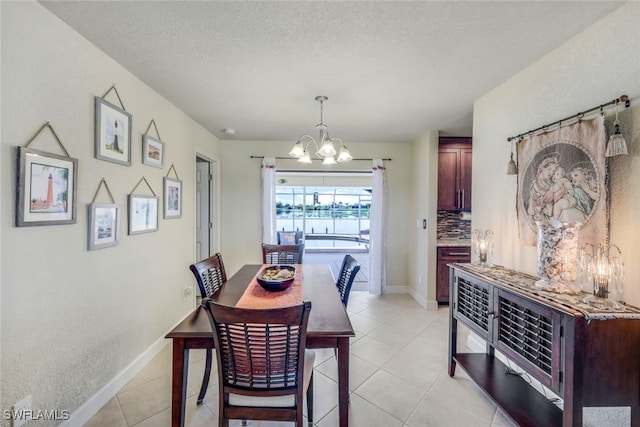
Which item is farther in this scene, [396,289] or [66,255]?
[396,289]

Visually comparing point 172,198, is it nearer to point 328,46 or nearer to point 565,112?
point 328,46

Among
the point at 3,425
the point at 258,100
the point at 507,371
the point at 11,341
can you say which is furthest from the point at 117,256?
the point at 507,371

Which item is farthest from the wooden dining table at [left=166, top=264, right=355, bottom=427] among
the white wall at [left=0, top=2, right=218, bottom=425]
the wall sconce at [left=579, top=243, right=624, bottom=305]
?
the wall sconce at [left=579, top=243, right=624, bottom=305]

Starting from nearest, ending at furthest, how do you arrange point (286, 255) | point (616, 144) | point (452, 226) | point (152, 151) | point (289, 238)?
point (616, 144), point (152, 151), point (286, 255), point (452, 226), point (289, 238)

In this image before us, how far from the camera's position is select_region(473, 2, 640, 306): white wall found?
1474mm

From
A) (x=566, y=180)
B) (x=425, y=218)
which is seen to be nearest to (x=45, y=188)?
(x=566, y=180)

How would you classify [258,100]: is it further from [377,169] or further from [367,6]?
[377,169]

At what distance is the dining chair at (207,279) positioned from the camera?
1.99m

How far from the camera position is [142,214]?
2.42m

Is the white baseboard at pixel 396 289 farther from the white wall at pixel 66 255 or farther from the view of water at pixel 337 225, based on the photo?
the view of water at pixel 337 225

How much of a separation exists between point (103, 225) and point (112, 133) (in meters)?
0.66

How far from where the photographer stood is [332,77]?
2264mm

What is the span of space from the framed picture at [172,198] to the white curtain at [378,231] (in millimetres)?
2695

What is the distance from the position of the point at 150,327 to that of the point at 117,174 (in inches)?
54.9
